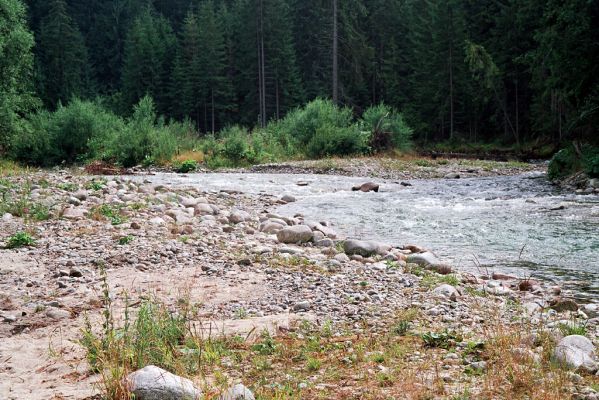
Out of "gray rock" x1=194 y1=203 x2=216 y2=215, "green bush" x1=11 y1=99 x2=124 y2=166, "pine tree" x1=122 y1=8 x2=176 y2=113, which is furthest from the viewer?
"pine tree" x1=122 y1=8 x2=176 y2=113

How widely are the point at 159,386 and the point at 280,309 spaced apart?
223cm

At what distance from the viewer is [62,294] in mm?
5676

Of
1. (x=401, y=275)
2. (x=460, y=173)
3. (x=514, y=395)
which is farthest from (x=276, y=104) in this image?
(x=514, y=395)

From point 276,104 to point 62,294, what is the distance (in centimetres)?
4513

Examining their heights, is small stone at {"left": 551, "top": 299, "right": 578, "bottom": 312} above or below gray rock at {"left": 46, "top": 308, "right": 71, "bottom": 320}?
below

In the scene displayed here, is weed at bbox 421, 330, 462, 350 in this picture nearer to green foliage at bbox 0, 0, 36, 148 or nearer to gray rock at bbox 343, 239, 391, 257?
gray rock at bbox 343, 239, 391, 257

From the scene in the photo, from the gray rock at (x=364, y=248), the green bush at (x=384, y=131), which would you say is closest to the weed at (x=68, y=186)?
the gray rock at (x=364, y=248)

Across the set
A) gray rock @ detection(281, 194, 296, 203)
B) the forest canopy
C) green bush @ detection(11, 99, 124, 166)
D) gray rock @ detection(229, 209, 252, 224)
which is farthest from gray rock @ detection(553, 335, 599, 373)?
green bush @ detection(11, 99, 124, 166)

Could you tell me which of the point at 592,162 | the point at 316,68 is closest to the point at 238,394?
the point at 592,162

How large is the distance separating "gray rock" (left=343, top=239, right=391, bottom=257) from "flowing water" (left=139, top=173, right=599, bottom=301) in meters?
1.03

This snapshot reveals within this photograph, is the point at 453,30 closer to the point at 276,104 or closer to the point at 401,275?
the point at 276,104

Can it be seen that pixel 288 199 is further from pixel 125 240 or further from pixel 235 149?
pixel 235 149

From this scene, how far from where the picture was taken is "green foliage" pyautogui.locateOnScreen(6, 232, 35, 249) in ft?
24.4

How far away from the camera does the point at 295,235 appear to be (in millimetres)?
8984
